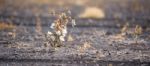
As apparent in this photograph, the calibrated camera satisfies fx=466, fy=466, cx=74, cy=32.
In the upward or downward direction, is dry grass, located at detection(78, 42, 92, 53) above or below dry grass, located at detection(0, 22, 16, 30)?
below

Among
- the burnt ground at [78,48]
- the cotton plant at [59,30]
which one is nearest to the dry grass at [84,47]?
the burnt ground at [78,48]

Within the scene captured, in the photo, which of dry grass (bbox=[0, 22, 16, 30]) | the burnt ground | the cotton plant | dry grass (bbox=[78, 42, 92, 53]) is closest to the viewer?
the burnt ground

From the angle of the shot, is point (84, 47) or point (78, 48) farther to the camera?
point (84, 47)

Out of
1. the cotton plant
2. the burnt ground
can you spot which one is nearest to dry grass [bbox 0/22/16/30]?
the burnt ground

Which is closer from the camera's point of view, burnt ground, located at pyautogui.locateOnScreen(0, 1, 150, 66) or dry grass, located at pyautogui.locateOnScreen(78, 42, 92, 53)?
burnt ground, located at pyautogui.locateOnScreen(0, 1, 150, 66)

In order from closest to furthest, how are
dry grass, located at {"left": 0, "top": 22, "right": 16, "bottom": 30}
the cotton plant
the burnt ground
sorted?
the burnt ground
the cotton plant
dry grass, located at {"left": 0, "top": 22, "right": 16, "bottom": 30}

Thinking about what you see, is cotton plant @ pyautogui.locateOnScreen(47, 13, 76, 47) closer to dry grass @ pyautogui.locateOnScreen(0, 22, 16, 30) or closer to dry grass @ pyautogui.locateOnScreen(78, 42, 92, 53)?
dry grass @ pyautogui.locateOnScreen(78, 42, 92, 53)

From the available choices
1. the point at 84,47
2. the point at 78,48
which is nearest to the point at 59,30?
the point at 78,48

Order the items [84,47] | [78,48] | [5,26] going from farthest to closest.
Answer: [5,26]
[84,47]
[78,48]

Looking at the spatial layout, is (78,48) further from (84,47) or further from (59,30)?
(59,30)

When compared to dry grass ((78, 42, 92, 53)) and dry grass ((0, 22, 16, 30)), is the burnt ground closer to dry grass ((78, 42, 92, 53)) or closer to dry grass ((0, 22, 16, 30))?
dry grass ((78, 42, 92, 53))

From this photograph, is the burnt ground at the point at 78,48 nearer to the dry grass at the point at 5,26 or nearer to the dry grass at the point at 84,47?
the dry grass at the point at 84,47
